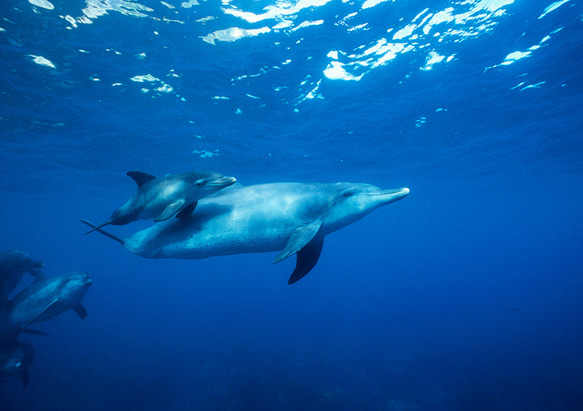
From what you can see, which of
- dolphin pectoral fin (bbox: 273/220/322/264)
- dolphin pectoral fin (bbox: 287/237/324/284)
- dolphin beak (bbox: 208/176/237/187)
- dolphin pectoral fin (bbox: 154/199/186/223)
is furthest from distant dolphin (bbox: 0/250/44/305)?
dolphin pectoral fin (bbox: 273/220/322/264)

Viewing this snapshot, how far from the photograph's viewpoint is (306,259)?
467 centimetres

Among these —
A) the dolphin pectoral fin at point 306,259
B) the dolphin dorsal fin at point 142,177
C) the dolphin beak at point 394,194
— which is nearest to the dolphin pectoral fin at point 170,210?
the dolphin dorsal fin at point 142,177

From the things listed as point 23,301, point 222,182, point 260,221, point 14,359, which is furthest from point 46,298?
point 222,182

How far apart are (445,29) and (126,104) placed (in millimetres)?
13944

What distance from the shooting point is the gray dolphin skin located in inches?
309

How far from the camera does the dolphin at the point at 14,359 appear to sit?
8.32 m

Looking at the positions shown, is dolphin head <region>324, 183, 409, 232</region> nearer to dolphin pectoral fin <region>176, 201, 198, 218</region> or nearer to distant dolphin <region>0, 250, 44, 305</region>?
dolphin pectoral fin <region>176, 201, 198, 218</region>

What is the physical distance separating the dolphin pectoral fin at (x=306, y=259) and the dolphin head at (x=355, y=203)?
1.34 feet

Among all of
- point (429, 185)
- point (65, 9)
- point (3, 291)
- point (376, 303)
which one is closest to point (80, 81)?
point (65, 9)

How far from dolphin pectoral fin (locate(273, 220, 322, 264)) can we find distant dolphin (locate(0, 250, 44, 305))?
880cm

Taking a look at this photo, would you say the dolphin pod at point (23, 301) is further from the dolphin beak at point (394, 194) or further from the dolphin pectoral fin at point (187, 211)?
the dolphin beak at point (394, 194)

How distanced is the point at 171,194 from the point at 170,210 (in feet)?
1.08

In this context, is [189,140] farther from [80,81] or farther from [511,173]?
[511,173]

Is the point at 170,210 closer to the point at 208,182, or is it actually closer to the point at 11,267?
the point at 208,182
